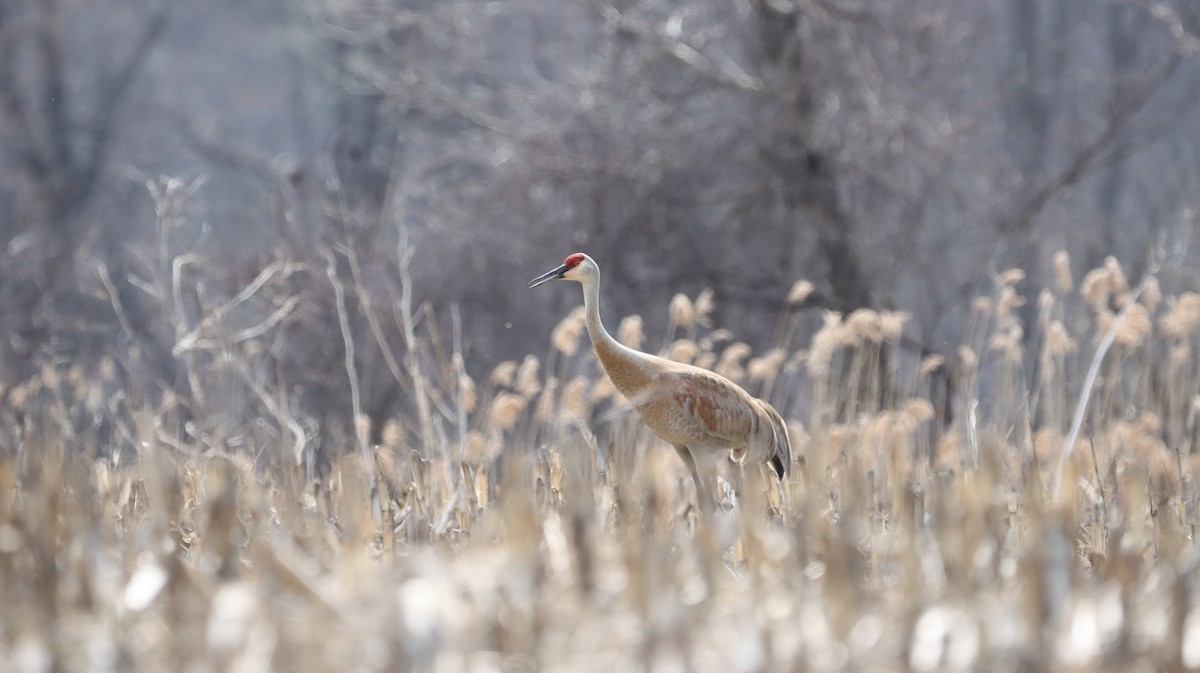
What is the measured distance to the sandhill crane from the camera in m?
5.90

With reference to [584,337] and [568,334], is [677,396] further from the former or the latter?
[584,337]

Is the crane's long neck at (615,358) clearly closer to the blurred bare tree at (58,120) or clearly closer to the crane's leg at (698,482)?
the crane's leg at (698,482)

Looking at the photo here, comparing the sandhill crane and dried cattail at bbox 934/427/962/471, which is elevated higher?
dried cattail at bbox 934/427/962/471

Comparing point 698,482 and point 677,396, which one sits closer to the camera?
point 698,482

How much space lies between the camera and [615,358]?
19.4 ft

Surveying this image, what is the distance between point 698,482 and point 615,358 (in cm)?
60

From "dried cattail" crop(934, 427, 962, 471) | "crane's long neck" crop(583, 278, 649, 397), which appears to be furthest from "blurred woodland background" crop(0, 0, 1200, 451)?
"crane's long neck" crop(583, 278, 649, 397)

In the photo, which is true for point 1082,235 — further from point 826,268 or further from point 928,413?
point 928,413

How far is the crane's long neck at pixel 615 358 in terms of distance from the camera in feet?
19.3

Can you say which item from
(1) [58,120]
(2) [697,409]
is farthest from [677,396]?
(1) [58,120]

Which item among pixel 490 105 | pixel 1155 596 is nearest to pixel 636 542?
pixel 1155 596

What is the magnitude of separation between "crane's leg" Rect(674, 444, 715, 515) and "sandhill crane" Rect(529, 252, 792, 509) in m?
0.04

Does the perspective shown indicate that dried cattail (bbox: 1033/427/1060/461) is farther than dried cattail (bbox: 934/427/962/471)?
No

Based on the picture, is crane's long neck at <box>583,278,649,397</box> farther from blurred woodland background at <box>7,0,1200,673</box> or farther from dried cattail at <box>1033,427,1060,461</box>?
dried cattail at <box>1033,427,1060,461</box>
